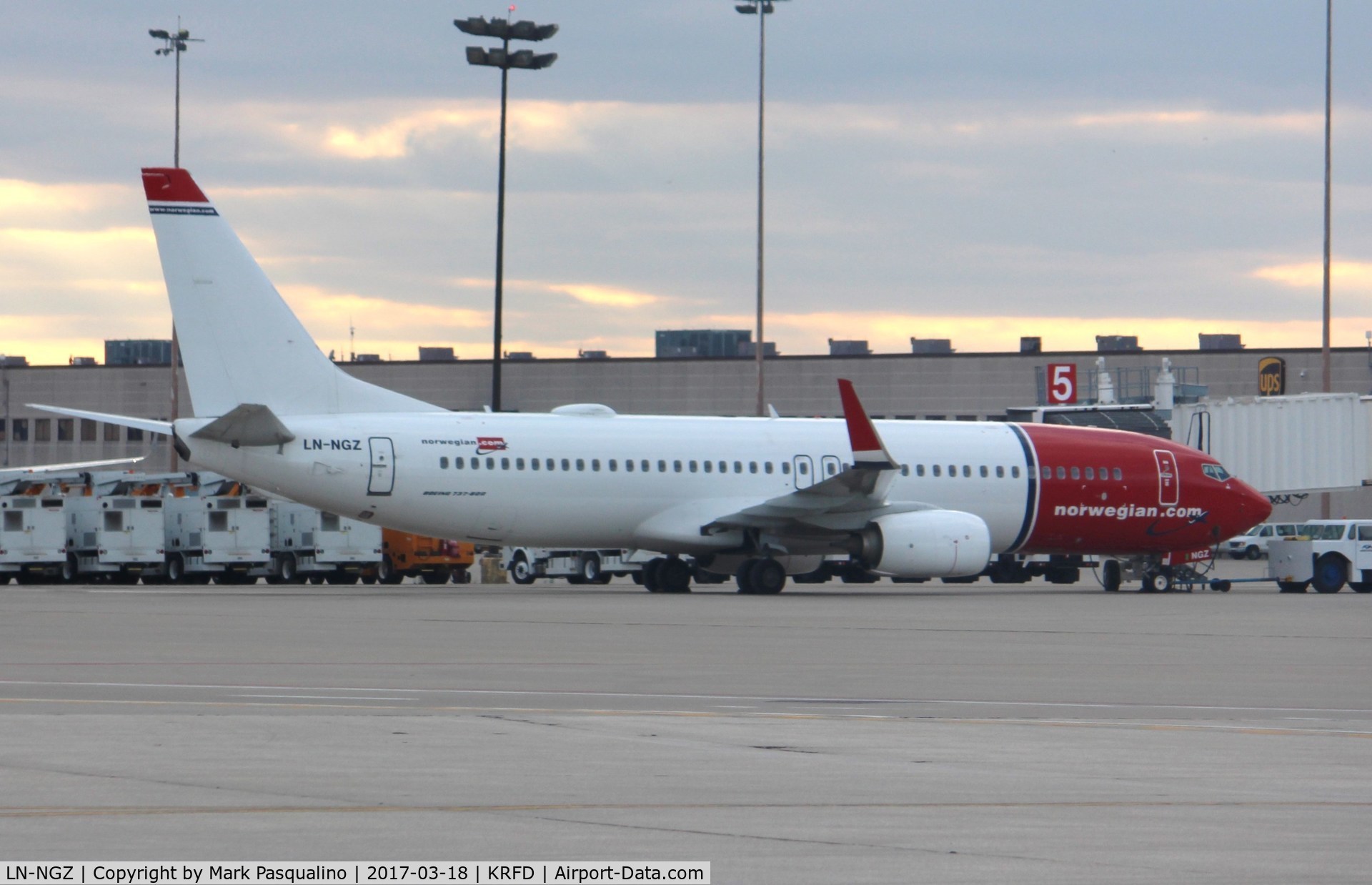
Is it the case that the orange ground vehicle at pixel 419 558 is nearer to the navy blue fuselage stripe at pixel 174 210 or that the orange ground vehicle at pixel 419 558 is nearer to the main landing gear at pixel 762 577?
the main landing gear at pixel 762 577

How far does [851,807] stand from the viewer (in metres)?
9.69

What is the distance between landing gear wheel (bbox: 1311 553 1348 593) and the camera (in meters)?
40.1

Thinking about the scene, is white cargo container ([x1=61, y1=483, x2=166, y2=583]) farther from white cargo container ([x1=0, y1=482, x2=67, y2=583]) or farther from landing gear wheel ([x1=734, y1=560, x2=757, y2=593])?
landing gear wheel ([x1=734, y1=560, x2=757, y2=593])

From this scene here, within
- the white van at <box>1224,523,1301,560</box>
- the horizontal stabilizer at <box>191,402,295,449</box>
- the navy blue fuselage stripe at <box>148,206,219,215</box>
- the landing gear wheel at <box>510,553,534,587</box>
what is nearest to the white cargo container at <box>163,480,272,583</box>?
the landing gear wheel at <box>510,553,534,587</box>

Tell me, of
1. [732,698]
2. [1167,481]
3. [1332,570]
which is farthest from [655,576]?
[732,698]

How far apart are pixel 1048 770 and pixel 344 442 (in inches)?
959

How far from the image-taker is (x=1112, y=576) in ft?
137

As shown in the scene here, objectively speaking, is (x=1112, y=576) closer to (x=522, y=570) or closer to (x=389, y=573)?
(x=522, y=570)

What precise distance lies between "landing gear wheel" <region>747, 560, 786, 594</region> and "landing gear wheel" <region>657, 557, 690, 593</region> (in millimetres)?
2234

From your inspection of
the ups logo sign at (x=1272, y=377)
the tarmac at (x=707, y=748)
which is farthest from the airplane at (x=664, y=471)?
the ups logo sign at (x=1272, y=377)

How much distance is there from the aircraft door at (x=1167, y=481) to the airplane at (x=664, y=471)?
0.05 metres

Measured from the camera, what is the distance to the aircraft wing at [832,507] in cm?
3566

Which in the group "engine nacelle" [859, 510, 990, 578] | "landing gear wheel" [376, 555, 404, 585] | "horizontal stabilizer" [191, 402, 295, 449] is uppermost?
"horizontal stabilizer" [191, 402, 295, 449]

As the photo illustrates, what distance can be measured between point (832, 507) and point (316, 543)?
15069 mm
